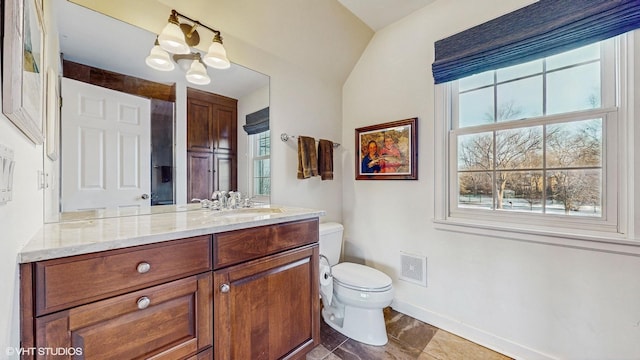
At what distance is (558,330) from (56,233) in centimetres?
242

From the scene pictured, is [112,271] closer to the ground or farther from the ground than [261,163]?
closer to the ground

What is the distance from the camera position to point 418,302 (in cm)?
200

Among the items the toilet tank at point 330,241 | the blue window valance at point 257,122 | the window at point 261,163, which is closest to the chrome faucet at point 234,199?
the window at point 261,163

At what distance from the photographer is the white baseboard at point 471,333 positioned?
1531 millimetres

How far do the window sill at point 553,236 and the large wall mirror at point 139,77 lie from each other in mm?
1564

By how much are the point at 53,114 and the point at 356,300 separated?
186 cm

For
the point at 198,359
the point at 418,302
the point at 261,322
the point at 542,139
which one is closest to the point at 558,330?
the point at 418,302

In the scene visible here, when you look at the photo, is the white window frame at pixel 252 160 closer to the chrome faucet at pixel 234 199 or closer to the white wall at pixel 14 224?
the chrome faucet at pixel 234 199

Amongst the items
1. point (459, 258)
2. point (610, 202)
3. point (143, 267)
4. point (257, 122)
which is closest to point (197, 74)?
point (257, 122)

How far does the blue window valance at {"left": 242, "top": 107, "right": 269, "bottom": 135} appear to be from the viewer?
1873mm

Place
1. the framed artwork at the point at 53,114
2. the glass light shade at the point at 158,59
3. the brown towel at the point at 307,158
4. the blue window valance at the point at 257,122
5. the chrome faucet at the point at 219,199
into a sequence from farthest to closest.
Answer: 1. the brown towel at the point at 307,158
2. the blue window valance at the point at 257,122
3. the chrome faucet at the point at 219,199
4. the glass light shade at the point at 158,59
5. the framed artwork at the point at 53,114

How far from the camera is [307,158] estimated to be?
7.08 ft

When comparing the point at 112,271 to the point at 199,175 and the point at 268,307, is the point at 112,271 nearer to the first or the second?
the point at 268,307

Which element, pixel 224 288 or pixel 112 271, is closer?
pixel 112 271
